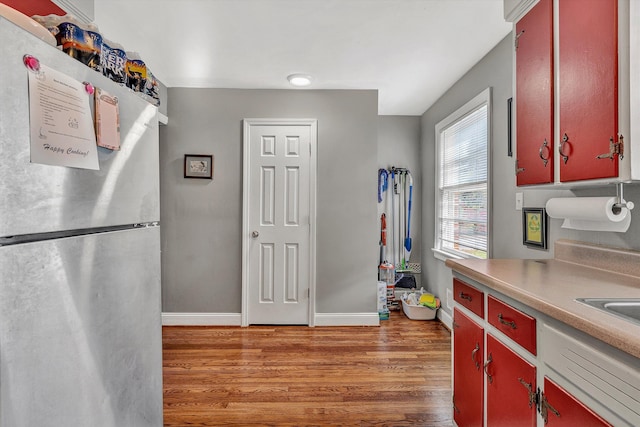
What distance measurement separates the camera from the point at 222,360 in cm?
267

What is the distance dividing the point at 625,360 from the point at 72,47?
1.56m

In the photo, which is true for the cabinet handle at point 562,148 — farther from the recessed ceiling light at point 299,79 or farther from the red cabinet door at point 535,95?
the recessed ceiling light at point 299,79

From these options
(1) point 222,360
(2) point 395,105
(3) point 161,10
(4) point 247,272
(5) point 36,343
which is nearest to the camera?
(5) point 36,343

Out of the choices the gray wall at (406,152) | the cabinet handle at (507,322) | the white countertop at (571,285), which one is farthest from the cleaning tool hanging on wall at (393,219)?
the cabinet handle at (507,322)

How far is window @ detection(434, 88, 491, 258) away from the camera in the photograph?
9.23 ft

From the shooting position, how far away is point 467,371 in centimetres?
160

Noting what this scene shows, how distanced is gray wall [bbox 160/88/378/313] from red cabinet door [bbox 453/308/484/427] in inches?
68.1

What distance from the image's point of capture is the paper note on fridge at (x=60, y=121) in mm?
641

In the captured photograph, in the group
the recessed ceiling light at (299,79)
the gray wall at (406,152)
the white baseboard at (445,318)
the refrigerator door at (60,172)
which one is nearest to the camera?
the refrigerator door at (60,172)

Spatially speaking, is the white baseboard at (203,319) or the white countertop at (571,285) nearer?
the white countertop at (571,285)

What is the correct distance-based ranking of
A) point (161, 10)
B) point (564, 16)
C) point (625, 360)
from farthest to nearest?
point (161, 10), point (564, 16), point (625, 360)

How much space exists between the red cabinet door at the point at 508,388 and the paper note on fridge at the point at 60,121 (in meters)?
1.50

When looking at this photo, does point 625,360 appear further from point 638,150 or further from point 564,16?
point 564,16

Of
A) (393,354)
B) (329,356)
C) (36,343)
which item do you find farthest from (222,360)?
(36,343)
